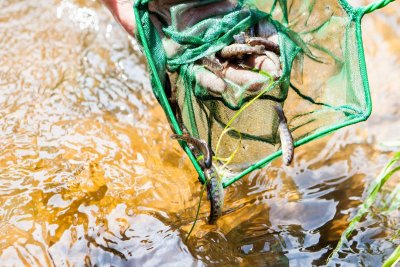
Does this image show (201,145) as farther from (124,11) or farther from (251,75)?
(124,11)

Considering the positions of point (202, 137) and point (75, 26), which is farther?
point (75, 26)

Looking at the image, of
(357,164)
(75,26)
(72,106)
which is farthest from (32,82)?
(357,164)

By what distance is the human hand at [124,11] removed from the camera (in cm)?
385

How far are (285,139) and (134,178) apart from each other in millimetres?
1730

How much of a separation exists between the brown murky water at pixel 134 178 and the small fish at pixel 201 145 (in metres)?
0.88

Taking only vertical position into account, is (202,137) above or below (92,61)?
below

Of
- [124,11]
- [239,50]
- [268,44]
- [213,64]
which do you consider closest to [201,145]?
[213,64]

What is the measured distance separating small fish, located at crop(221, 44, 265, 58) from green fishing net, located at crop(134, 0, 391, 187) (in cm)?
6

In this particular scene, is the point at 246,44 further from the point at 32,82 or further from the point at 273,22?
the point at 32,82

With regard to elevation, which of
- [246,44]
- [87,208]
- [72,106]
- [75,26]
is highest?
[75,26]

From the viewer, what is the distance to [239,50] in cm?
332

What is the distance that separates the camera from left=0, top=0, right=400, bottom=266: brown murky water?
13.1 ft

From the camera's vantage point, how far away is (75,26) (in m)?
6.45

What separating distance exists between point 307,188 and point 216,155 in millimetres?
1270
